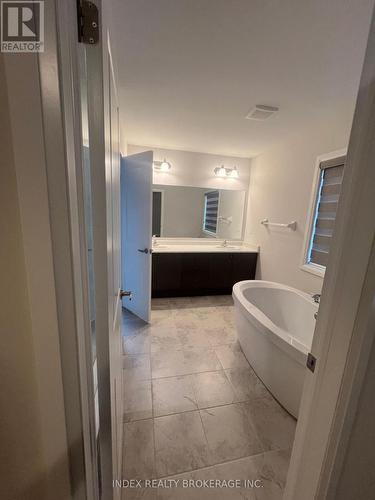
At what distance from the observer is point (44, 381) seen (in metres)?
0.45

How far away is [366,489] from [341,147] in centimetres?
246

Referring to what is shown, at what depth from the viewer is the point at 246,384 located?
1839 mm

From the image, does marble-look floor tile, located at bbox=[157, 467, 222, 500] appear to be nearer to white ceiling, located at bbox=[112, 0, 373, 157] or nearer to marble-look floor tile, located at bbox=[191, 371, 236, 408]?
marble-look floor tile, located at bbox=[191, 371, 236, 408]

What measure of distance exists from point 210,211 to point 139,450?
3.32 metres

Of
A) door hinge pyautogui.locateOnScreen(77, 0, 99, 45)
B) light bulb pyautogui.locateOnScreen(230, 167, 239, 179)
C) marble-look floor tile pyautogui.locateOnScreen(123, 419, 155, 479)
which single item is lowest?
marble-look floor tile pyautogui.locateOnScreen(123, 419, 155, 479)

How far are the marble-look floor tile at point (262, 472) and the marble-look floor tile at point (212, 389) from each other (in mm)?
395

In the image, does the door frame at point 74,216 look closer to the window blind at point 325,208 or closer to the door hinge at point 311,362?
the door hinge at point 311,362

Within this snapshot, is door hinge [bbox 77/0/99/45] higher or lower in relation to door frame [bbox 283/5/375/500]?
higher

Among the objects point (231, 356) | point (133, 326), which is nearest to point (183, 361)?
point (231, 356)

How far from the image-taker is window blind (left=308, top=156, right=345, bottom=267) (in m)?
2.16

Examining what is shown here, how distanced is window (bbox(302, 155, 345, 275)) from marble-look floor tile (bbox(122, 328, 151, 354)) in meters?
2.05

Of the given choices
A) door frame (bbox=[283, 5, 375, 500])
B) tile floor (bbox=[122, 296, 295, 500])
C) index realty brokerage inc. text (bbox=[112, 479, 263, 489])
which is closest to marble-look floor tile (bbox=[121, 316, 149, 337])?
tile floor (bbox=[122, 296, 295, 500])

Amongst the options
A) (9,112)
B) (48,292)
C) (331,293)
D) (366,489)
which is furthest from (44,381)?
(366,489)

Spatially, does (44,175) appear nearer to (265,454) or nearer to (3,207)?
(3,207)
